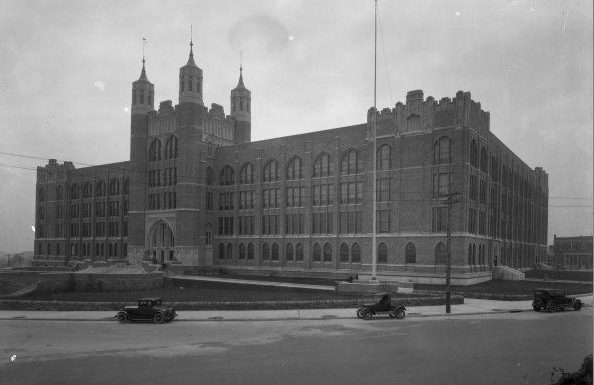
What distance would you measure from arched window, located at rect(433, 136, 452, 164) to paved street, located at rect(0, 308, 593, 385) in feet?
81.7

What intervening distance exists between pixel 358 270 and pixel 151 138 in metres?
33.9

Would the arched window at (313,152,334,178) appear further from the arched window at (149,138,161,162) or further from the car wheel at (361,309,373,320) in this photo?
the car wheel at (361,309,373,320)

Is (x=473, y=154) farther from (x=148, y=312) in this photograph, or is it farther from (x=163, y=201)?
(x=163, y=201)

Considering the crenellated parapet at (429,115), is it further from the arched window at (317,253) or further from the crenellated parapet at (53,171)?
the crenellated parapet at (53,171)

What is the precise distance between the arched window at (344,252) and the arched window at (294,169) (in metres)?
9.67

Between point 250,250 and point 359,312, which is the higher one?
point 250,250

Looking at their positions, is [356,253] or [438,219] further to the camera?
[356,253]

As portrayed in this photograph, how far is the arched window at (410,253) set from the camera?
49344mm

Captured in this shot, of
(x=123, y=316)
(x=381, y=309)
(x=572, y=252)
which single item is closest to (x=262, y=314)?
(x=381, y=309)

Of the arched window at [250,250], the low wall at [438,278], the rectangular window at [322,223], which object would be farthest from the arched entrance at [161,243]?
the low wall at [438,278]

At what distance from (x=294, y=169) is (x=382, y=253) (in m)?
15.2

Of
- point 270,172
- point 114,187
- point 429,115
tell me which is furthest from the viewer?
point 114,187

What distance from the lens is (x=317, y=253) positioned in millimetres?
57469

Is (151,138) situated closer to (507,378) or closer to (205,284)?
(205,284)
